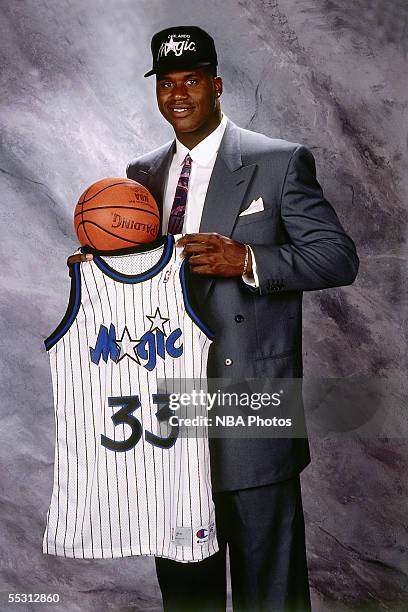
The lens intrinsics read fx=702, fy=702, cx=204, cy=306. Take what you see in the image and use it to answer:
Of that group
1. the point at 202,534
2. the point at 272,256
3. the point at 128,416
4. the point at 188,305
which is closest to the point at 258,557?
the point at 202,534

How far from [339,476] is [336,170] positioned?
1249 millimetres

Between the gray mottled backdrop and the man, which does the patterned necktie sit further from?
the gray mottled backdrop

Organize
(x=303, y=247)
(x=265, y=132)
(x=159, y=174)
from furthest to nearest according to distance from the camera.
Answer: (x=265, y=132)
(x=159, y=174)
(x=303, y=247)

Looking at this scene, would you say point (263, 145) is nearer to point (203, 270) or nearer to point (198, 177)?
point (198, 177)

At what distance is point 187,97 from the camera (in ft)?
7.05

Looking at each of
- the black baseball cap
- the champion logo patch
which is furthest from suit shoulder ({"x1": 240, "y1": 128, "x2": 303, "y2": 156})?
the champion logo patch

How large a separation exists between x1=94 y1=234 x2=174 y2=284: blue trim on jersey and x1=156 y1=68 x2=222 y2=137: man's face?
0.40 m

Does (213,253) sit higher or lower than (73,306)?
higher

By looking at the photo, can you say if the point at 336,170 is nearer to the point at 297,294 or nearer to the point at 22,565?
the point at 297,294

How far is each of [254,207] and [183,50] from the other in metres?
0.52

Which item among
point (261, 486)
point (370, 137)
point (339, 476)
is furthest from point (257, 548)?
point (370, 137)

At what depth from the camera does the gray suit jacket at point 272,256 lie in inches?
83.3

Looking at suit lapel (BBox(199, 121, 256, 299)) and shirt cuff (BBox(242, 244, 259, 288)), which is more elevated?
suit lapel (BBox(199, 121, 256, 299))

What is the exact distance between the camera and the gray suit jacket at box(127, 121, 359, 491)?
2115mm
